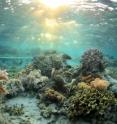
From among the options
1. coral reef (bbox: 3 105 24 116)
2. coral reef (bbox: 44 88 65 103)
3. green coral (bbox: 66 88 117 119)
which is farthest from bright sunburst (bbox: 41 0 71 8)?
green coral (bbox: 66 88 117 119)

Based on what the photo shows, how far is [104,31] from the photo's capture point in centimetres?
3778

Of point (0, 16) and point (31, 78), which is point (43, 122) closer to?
point (31, 78)

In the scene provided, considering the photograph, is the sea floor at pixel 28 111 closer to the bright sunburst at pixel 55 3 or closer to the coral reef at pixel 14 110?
the coral reef at pixel 14 110

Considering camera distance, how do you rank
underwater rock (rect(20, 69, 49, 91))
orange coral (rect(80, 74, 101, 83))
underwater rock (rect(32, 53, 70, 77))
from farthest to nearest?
1. underwater rock (rect(32, 53, 70, 77))
2. underwater rock (rect(20, 69, 49, 91))
3. orange coral (rect(80, 74, 101, 83))

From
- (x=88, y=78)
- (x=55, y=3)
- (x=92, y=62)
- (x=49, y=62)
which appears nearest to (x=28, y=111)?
(x=88, y=78)

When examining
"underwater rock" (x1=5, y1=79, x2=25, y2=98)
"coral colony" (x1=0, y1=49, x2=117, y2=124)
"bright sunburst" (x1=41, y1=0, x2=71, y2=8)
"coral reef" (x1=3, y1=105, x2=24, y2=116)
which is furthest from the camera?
"bright sunburst" (x1=41, y1=0, x2=71, y2=8)

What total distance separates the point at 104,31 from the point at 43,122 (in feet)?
91.3

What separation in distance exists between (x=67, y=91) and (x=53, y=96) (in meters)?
1.13

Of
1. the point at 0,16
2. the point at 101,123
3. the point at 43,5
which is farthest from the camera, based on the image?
the point at 0,16

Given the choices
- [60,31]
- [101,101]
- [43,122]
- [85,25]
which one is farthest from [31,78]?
[60,31]

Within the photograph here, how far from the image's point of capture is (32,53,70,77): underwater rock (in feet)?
57.0

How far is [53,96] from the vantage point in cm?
1327

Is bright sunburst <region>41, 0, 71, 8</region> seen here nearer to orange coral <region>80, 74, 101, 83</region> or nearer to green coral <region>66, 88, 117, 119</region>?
orange coral <region>80, 74, 101, 83</region>

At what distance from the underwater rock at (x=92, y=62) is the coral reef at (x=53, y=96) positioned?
8.13ft
